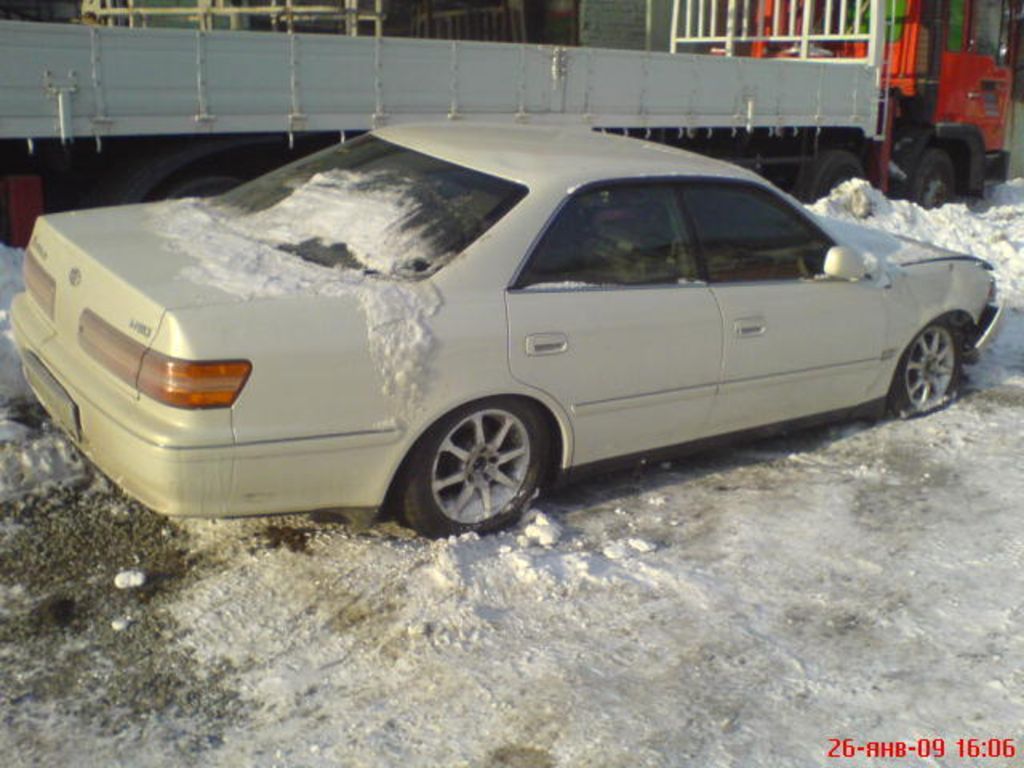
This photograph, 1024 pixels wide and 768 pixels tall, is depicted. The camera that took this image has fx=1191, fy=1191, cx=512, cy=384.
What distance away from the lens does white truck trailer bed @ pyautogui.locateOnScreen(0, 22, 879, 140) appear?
6.07 metres

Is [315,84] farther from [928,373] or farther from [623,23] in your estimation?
[623,23]

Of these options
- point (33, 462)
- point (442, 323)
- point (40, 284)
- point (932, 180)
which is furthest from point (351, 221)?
point (932, 180)

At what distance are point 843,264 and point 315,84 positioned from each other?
11.3 ft

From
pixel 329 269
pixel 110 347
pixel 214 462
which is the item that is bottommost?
pixel 214 462

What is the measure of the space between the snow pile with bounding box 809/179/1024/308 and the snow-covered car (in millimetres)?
5291

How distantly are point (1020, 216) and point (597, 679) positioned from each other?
37.9 ft

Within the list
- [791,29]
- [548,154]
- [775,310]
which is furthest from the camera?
Answer: [791,29]

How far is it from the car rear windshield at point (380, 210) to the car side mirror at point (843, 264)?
62.3 inches

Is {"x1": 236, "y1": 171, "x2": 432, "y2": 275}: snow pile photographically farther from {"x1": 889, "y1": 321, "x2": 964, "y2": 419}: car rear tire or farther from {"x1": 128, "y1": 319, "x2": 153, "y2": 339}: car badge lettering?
{"x1": 889, "y1": 321, "x2": 964, "y2": 419}: car rear tire

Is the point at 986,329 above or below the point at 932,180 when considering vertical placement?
below

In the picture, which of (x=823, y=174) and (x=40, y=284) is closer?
(x=40, y=284)

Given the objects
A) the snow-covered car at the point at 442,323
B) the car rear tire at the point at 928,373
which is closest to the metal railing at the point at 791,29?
the car rear tire at the point at 928,373

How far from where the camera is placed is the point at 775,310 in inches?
198

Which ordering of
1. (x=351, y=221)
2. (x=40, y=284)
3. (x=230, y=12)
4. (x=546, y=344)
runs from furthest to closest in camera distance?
1. (x=230, y=12)
2. (x=40, y=284)
3. (x=351, y=221)
4. (x=546, y=344)
